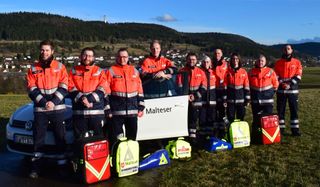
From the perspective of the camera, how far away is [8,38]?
123250 millimetres

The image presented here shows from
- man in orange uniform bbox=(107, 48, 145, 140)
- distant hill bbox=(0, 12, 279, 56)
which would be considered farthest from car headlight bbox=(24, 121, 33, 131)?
distant hill bbox=(0, 12, 279, 56)

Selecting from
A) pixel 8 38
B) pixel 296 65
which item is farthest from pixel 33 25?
pixel 296 65

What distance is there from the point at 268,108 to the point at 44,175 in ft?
17.3

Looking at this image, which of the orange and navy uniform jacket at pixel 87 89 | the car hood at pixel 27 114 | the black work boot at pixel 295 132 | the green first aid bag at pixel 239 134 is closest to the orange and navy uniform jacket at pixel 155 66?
the orange and navy uniform jacket at pixel 87 89

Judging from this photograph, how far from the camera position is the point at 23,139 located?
7238 mm

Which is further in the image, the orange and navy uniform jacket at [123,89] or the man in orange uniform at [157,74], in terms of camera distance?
the man in orange uniform at [157,74]

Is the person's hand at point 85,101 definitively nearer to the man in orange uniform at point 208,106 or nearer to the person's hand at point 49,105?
the person's hand at point 49,105

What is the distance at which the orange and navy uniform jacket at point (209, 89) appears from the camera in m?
9.28

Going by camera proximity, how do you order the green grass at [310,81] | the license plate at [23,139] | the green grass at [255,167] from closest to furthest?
the green grass at [255,167] → the license plate at [23,139] → the green grass at [310,81]

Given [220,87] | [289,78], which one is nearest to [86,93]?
[220,87]

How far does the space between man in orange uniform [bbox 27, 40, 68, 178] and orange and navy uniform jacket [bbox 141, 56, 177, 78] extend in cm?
185

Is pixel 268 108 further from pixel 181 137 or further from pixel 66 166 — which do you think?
pixel 66 166

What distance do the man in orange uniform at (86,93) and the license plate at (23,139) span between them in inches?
32.3

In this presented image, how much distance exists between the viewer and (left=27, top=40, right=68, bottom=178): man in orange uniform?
6.69 meters
